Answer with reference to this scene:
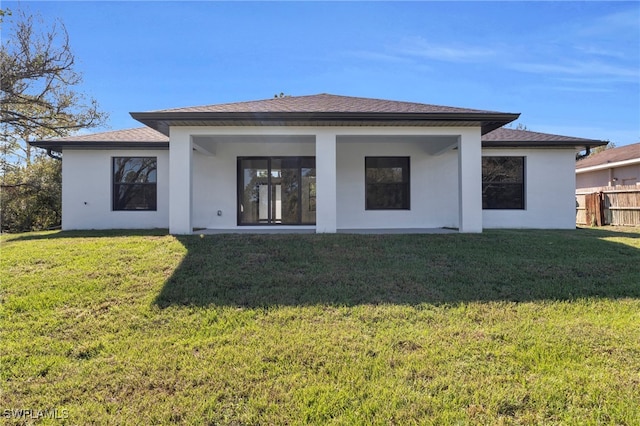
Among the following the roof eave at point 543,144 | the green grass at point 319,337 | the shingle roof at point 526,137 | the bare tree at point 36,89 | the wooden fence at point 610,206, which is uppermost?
the bare tree at point 36,89

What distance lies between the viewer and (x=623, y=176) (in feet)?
56.6

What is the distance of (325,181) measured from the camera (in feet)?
27.2

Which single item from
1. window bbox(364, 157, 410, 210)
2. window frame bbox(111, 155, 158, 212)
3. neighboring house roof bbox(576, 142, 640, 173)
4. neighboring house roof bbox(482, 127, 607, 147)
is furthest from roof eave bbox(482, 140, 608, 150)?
window frame bbox(111, 155, 158, 212)

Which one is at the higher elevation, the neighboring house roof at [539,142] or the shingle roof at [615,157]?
the shingle roof at [615,157]

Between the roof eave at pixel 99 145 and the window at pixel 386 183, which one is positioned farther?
the window at pixel 386 183

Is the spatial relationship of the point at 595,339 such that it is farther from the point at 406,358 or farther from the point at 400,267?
the point at 400,267

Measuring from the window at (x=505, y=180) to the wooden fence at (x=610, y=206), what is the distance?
5.66 m

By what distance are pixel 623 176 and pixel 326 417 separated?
72.6 ft

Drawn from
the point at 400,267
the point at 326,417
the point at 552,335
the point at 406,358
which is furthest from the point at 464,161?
the point at 326,417

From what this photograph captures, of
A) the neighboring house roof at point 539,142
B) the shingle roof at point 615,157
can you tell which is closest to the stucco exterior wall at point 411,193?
the neighboring house roof at point 539,142

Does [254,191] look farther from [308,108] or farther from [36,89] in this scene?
[36,89]

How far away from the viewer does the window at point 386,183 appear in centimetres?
1092

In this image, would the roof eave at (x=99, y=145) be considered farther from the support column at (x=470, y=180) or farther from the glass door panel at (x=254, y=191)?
the support column at (x=470, y=180)

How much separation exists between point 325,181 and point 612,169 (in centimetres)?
1846
